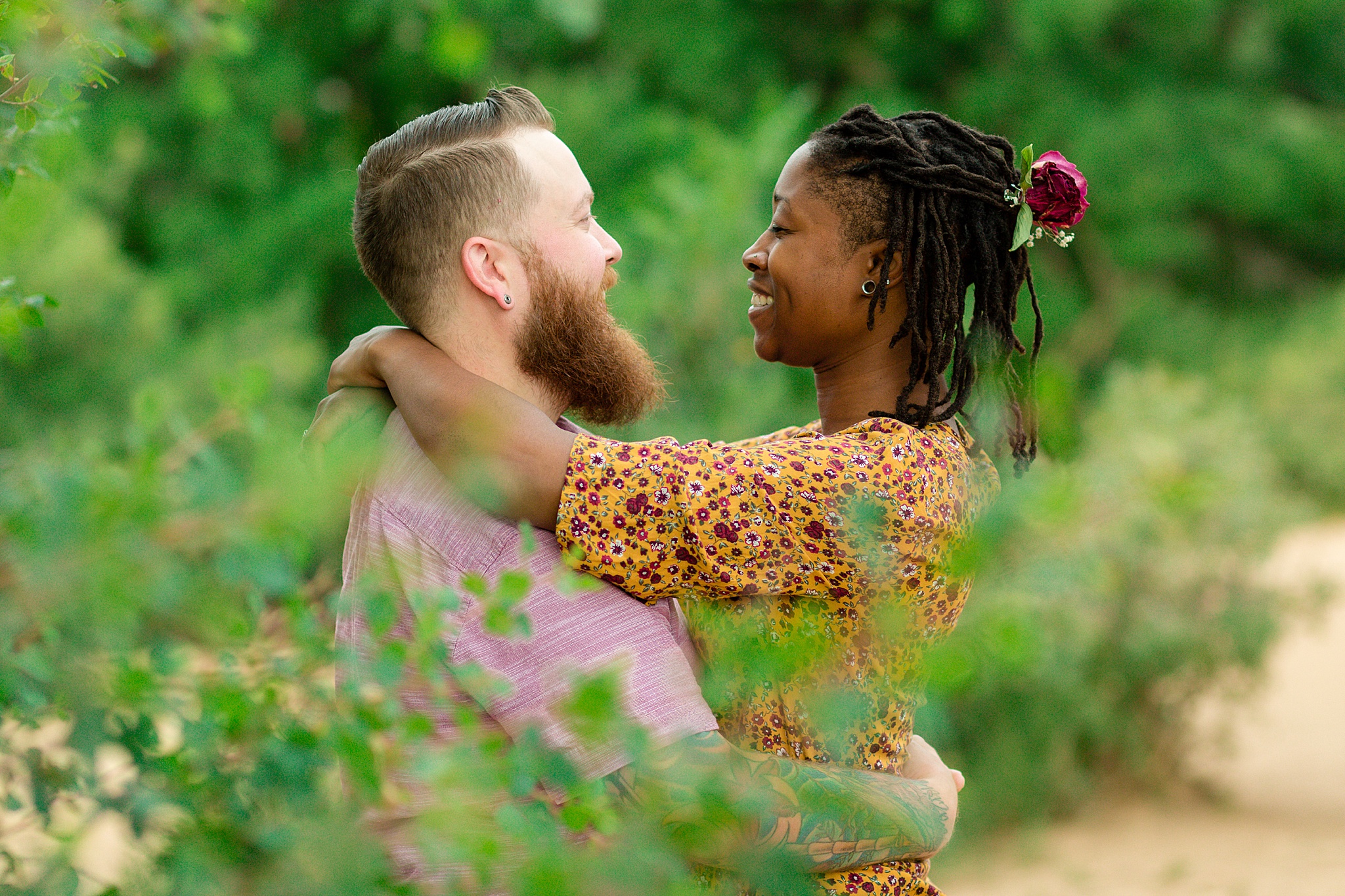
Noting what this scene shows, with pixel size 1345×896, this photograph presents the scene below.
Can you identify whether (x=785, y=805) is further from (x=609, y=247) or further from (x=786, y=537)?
(x=609, y=247)

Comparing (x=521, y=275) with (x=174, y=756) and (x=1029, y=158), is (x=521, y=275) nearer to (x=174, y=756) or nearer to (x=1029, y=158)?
(x=1029, y=158)

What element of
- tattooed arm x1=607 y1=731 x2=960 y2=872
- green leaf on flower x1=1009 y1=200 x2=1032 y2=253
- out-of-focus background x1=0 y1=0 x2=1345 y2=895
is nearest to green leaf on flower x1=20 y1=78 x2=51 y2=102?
out-of-focus background x1=0 y1=0 x2=1345 y2=895

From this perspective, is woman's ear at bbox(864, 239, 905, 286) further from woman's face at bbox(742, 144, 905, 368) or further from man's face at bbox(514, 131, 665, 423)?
man's face at bbox(514, 131, 665, 423)

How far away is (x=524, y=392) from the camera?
6.24 ft

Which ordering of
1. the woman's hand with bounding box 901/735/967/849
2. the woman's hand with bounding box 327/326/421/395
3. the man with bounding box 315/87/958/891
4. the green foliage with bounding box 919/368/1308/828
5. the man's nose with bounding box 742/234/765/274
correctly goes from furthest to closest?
the green foliage with bounding box 919/368/1308/828 → the man's nose with bounding box 742/234/765/274 → the woman's hand with bounding box 901/735/967/849 → the woman's hand with bounding box 327/326/421/395 → the man with bounding box 315/87/958/891

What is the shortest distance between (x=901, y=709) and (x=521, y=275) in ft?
2.90

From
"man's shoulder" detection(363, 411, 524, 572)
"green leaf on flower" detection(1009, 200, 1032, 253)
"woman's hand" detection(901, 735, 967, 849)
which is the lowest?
"man's shoulder" detection(363, 411, 524, 572)

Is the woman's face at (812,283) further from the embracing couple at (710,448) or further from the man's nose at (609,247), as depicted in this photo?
the man's nose at (609,247)

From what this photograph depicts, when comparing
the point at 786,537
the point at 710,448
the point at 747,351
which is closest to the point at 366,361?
the point at 710,448

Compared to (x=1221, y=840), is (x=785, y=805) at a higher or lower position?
lower

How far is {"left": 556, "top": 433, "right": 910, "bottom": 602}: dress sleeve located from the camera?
168 centimetres

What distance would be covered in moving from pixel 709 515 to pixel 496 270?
504mm

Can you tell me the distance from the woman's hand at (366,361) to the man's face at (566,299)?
0.59ft

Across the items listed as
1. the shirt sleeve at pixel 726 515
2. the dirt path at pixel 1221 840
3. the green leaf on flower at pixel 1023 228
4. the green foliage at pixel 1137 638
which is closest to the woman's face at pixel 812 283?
Answer: the green leaf on flower at pixel 1023 228
